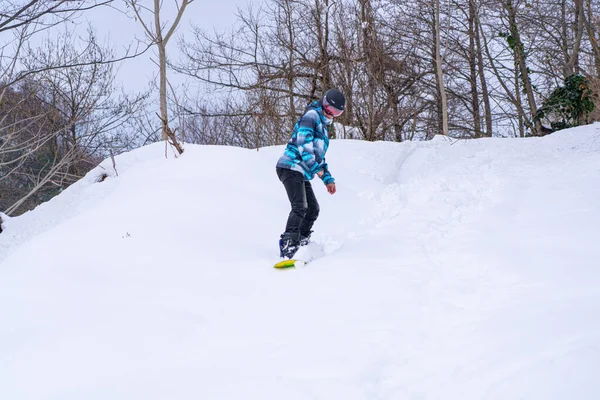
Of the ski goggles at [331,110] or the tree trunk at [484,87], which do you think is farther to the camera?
the tree trunk at [484,87]

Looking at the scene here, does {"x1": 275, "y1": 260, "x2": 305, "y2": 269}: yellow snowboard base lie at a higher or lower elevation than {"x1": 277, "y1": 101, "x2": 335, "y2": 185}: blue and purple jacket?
lower

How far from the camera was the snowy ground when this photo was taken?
7.03ft

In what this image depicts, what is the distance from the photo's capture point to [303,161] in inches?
178

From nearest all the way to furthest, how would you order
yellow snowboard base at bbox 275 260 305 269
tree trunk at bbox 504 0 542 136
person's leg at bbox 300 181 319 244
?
yellow snowboard base at bbox 275 260 305 269 → person's leg at bbox 300 181 319 244 → tree trunk at bbox 504 0 542 136

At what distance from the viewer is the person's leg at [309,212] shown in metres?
4.80

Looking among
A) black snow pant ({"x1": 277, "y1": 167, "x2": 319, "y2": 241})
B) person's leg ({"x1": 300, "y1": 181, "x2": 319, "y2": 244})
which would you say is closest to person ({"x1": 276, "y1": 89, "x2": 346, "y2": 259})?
black snow pant ({"x1": 277, "y1": 167, "x2": 319, "y2": 241})

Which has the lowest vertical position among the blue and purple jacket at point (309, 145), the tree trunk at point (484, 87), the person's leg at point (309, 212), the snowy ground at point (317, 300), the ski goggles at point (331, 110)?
the snowy ground at point (317, 300)

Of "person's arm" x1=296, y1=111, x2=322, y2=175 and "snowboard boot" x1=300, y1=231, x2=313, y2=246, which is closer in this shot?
"person's arm" x1=296, y1=111, x2=322, y2=175

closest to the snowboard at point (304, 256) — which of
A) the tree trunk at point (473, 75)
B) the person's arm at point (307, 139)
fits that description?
the person's arm at point (307, 139)

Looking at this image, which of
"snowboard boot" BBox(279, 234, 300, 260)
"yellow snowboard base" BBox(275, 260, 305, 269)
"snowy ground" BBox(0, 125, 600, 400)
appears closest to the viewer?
"snowy ground" BBox(0, 125, 600, 400)

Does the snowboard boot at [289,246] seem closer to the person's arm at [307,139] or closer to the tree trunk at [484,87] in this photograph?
the person's arm at [307,139]

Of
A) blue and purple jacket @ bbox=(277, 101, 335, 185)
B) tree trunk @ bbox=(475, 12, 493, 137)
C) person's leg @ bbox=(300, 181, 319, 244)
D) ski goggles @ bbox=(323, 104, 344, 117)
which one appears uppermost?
tree trunk @ bbox=(475, 12, 493, 137)

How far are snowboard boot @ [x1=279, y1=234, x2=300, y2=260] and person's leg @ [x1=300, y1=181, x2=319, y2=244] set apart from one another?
13.0 inches

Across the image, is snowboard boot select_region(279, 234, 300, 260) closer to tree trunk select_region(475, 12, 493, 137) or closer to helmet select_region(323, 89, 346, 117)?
helmet select_region(323, 89, 346, 117)
